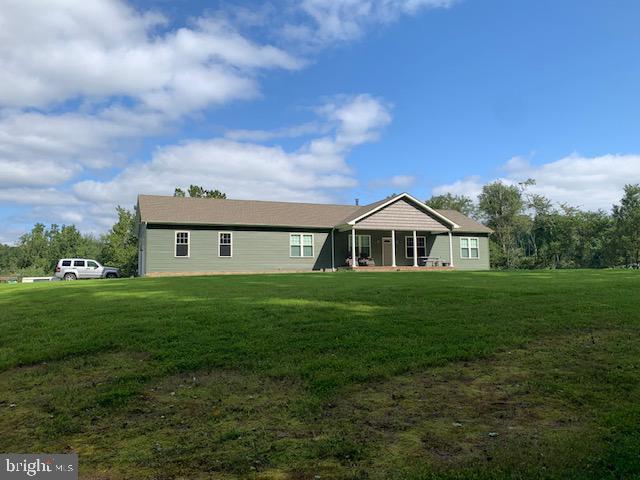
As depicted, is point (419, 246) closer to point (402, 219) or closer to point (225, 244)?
point (402, 219)

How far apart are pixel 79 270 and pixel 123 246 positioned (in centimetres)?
2286

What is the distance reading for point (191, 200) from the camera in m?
29.8

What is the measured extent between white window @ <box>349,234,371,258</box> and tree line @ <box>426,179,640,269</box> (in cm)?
3036

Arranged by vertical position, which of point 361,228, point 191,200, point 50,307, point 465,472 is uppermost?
point 191,200

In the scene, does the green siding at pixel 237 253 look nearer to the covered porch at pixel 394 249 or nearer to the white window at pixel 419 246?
Answer: the covered porch at pixel 394 249

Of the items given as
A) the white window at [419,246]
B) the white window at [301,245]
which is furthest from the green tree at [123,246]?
Answer: the white window at [419,246]

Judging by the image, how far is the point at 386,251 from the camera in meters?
31.7

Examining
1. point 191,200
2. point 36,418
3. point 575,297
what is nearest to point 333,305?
point 575,297

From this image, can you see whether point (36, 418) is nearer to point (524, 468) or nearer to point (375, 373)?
point (375, 373)

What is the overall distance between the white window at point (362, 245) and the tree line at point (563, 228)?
30.4 m

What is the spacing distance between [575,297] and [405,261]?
2206 cm

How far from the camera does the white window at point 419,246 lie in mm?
32125

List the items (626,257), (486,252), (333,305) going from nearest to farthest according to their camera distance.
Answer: (333,305) → (486,252) → (626,257)

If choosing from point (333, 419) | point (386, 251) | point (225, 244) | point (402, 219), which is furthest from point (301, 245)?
point (333, 419)
